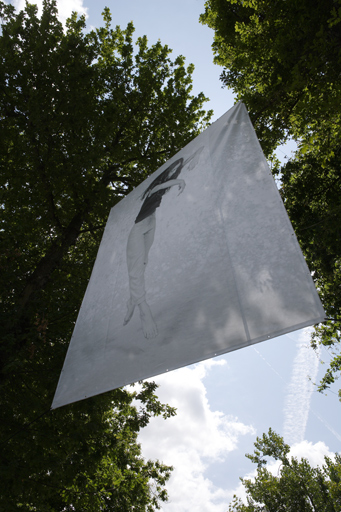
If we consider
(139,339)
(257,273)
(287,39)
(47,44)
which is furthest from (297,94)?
(47,44)

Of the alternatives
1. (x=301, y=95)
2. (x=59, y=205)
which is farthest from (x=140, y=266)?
(x=59, y=205)

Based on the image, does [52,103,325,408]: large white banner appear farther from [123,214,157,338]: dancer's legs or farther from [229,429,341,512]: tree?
[229,429,341,512]: tree

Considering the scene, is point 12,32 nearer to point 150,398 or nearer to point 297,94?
point 297,94

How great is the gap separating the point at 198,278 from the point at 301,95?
180 inches

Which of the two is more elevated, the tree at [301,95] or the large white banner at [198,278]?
the tree at [301,95]

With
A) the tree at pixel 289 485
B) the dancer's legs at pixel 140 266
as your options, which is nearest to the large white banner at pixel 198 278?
the dancer's legs at pixel 140 266

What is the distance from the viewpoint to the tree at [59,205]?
5.36m

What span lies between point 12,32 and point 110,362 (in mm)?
8936

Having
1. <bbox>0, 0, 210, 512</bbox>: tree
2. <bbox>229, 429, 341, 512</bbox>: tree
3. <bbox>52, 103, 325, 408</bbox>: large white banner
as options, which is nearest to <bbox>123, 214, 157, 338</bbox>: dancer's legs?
<bbox>52, 103, 325, 408</bbox>: large white banner

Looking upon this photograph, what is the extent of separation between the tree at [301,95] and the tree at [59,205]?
2.76 metres

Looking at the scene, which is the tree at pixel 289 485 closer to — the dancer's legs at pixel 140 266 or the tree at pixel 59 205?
the tree at pixel 59 205

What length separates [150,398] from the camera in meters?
8.09

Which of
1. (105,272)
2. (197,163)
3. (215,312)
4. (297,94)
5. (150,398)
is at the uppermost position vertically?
(297,94)

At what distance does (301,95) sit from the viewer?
569cm
